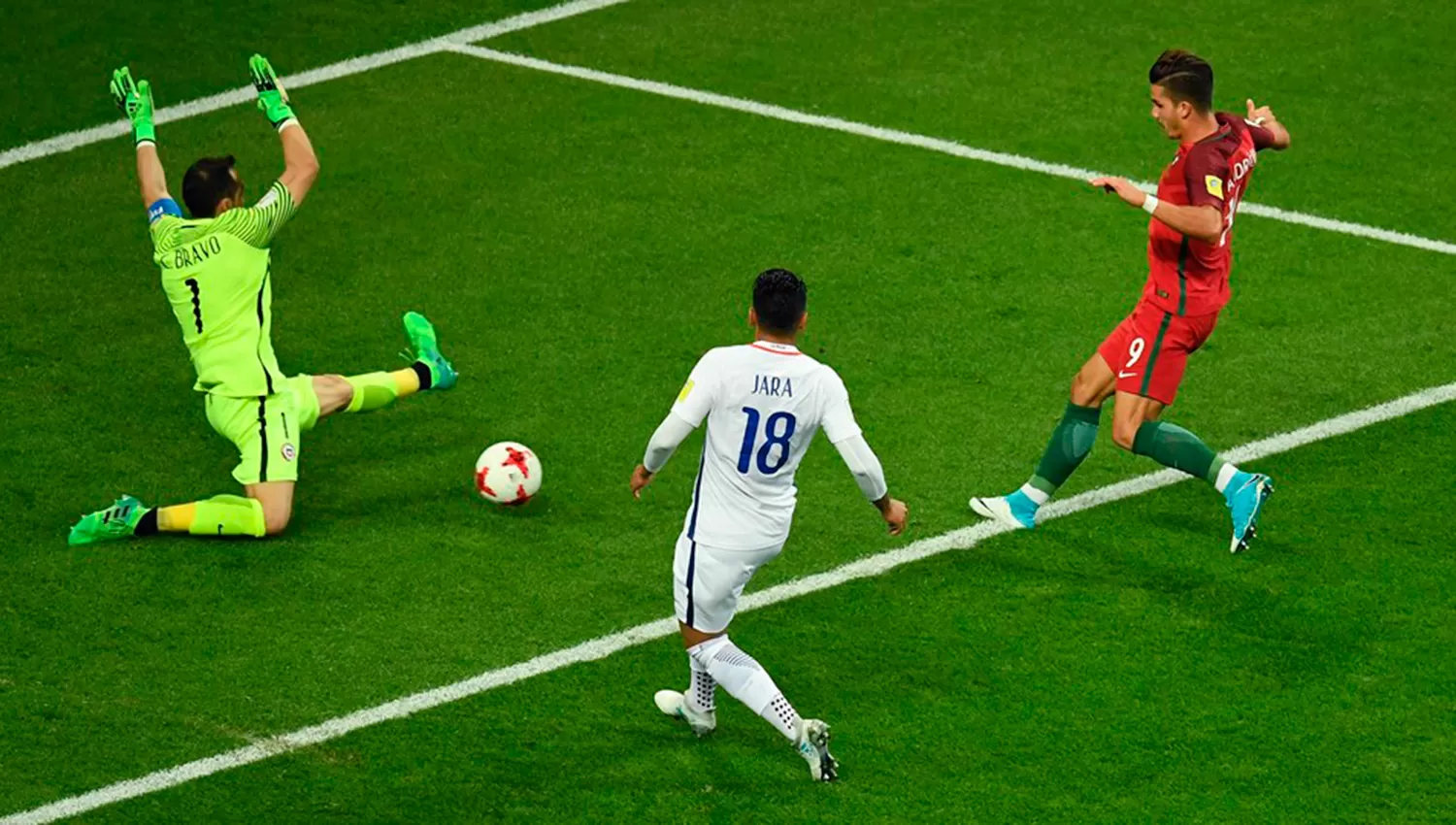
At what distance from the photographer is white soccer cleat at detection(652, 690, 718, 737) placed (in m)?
8.95

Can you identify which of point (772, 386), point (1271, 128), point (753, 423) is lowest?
point (753, 423)

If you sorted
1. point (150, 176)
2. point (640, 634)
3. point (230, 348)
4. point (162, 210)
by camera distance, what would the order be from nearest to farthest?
point (640, 634)
point (230, 348)
point (162, 210)
point (150, 176)

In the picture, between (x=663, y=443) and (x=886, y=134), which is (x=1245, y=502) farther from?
(x=886, y=134)

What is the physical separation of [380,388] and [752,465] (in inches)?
138

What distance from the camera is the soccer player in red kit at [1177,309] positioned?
→ 32.7 feet

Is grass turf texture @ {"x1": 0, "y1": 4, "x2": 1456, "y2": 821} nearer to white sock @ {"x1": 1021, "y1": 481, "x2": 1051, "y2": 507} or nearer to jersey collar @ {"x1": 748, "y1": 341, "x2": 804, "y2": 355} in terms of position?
white sock @ {"x1": 1021, "y1": 481, "x2": 1051, "y2": 507}

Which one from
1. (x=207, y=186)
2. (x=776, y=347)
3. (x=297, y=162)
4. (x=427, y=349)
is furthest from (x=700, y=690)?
(x=297, y=162)

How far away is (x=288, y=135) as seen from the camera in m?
11.2

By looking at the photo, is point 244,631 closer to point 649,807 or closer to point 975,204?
point 649,807

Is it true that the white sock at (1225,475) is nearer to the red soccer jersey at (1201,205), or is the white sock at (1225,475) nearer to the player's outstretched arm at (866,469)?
the red soccer jersey at (1201,205)

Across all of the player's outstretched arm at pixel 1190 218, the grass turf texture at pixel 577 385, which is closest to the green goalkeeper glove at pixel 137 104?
the grass turf texture at pixel 577 385

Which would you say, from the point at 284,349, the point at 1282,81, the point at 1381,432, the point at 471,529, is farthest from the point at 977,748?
the point at 1282,81

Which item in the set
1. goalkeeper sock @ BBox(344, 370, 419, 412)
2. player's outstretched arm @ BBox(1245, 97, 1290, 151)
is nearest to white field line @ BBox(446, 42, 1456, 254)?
A: player's outstretched arm @ BBox(1245, 97, 1290, 151)

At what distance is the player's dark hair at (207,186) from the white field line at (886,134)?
5.58 meters
